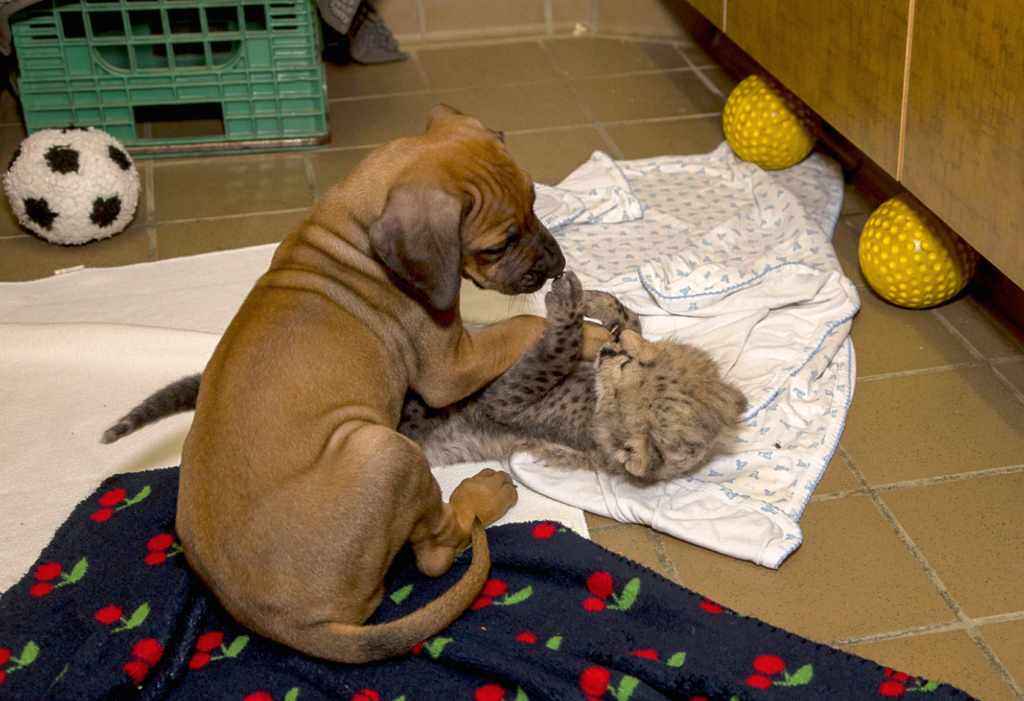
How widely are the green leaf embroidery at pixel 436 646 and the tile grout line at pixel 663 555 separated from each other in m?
0.67

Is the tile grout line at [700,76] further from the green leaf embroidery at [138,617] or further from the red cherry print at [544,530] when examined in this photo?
the green leaf embroidery at [138,617]

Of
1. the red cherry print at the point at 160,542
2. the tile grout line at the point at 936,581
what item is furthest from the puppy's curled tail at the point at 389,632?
the tile grout line at the point at 936,581

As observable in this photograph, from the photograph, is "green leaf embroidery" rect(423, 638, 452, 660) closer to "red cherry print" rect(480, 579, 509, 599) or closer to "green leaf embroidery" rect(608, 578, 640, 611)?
"red cherry print" rect(480, 579, 509, 599)

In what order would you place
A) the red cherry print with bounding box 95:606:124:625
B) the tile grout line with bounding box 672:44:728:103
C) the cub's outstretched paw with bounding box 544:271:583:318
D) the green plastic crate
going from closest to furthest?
1. the red cherry print with bounding box 95:606:124:625
2. the cub's outstretched paw with bounding box 544:271:583:318
3. the green plastic crate
4. the tile grout line with bounding box 672:44:728:103

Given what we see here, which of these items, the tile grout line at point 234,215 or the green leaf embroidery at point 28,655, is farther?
the tile grout line at point 234,215

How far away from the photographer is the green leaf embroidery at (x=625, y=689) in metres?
2.16

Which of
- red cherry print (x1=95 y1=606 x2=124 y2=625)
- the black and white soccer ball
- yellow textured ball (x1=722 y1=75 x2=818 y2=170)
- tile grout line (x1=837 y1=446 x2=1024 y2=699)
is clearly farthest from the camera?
yellow textured ball (x1=722 y1=75 x2=818 y2=170)

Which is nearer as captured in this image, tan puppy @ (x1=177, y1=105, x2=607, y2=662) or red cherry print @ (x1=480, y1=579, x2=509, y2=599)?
tan puppy @ (x1=177, y1=105, x2=607, y2=662)

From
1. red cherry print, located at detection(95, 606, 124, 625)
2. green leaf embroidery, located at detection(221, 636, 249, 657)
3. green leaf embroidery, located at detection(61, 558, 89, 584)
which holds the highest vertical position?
green leaf embroidery, located at detection(61, 558, 89, 584)

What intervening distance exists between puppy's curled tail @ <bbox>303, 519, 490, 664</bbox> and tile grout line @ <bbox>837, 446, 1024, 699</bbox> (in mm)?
1240

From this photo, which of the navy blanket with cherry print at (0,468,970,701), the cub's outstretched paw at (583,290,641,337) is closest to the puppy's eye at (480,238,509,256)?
the cub's outstretched paw at (583,290,641,337)

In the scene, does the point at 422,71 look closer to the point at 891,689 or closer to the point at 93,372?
the point at 93,372

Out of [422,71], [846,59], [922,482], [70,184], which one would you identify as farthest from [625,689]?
[422,71]

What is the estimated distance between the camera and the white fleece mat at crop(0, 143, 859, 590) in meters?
2.80
